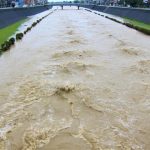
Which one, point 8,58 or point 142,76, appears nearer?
point 142,76

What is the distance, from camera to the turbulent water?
8.34 metres

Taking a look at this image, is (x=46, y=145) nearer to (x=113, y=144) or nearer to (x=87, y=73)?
(x=113, y=144)

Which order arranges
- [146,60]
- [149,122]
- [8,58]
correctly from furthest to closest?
1. [8,58]
2. [146,60]
3. [149,122]

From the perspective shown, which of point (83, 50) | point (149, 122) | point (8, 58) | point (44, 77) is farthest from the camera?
point (83, 50)

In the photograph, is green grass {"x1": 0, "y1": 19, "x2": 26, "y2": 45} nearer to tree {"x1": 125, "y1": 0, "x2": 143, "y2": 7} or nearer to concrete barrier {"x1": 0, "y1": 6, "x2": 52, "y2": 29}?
concrete barrier {"x1": 0, "y1": 6, "x2": 52, "y2": 29}

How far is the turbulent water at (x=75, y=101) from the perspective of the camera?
27.3ft

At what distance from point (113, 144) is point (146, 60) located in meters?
8.77

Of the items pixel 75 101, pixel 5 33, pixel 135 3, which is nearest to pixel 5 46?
pixel 5 33

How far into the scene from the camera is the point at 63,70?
569 inches

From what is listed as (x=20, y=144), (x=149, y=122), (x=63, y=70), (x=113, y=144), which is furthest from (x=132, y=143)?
(x=63, y=70)

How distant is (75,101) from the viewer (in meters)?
10.8

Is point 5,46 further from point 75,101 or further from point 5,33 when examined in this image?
point 75,101

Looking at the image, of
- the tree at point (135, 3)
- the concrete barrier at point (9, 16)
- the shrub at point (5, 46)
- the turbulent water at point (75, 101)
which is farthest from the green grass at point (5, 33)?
the tree at point (135, 3)

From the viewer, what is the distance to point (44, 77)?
43.9ft
